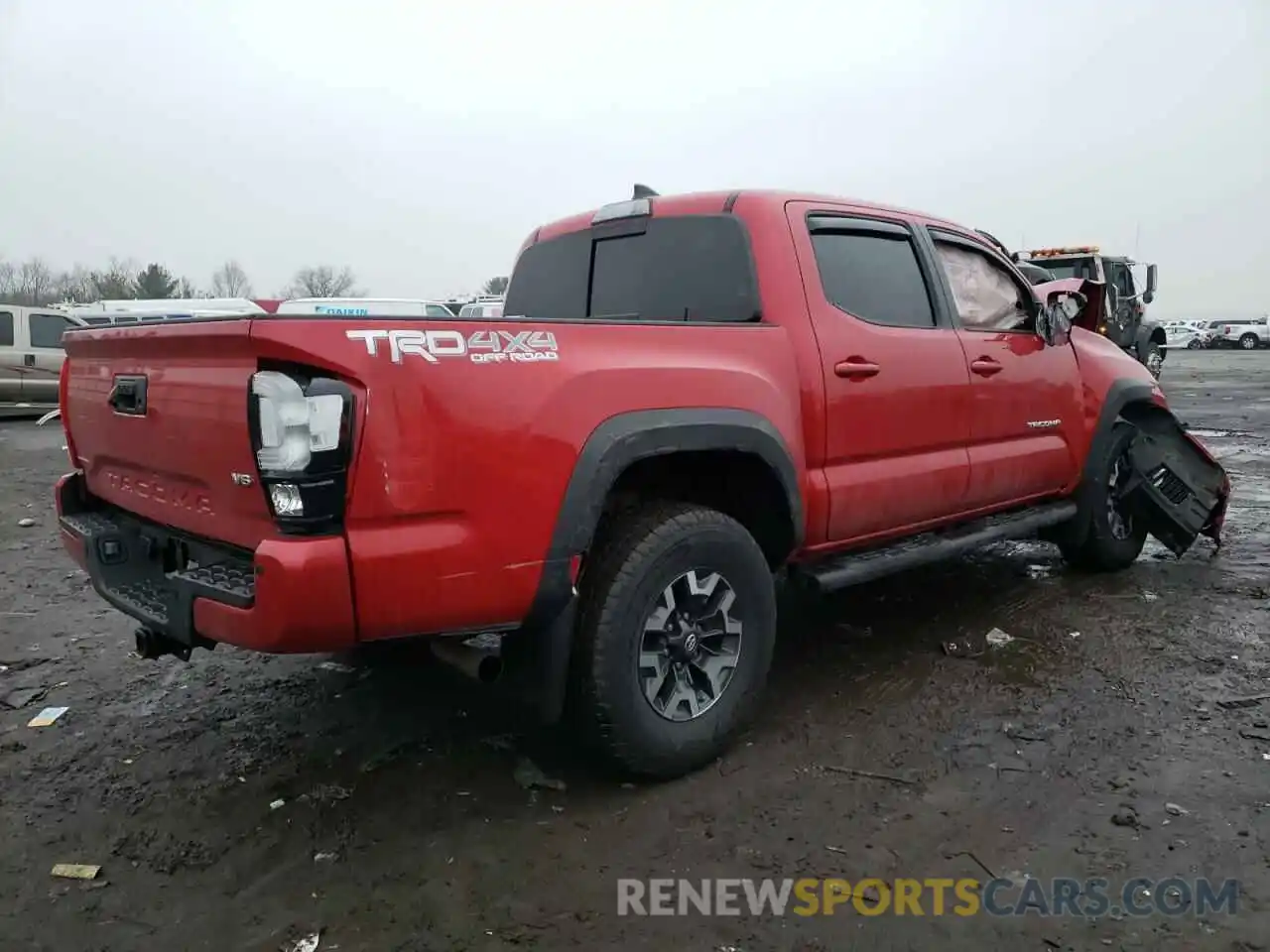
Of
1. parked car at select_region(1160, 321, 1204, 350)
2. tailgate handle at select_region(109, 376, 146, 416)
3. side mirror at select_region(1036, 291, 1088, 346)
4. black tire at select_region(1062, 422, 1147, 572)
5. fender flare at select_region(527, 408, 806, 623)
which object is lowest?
black tire at select_region(1062, 422, 1147, 572)

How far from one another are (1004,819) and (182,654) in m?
2.60

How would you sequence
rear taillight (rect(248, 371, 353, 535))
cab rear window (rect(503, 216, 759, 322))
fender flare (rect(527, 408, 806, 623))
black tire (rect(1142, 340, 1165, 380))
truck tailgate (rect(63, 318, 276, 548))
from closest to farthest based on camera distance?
rear taillight (rect(248, 371, 353, 535)) → truck tailgate (rect(63, 318, 276, 548)) → fender flare (rect(527, 408, 806, 623)) → cab rear window (rect(503, 216, 759, 322)) → black tire (rect(1142, 340, 1165, 380))

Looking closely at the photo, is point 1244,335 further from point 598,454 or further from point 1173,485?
point 598,454

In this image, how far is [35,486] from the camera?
880cm

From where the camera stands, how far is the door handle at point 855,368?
3.50m

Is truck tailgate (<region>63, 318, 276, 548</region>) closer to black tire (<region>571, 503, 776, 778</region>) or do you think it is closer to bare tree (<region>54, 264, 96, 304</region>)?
black tire (<region>571, 503, 776, 778</region>)

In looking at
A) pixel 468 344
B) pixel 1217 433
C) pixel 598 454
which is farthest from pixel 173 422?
pixel 1217 433

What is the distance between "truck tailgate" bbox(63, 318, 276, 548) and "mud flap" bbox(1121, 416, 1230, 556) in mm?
4758

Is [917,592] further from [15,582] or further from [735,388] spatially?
[15,582]

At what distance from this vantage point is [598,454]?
2.70 meters

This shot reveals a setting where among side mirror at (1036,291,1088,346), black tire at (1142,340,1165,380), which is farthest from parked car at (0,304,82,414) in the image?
black tire at (1142,340,1165,380)

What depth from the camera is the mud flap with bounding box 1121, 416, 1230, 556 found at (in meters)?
5.25

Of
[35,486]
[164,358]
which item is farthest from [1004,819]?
[35,486]

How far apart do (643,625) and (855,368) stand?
54.1 inches
